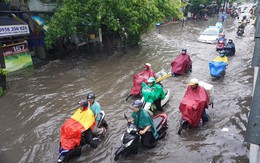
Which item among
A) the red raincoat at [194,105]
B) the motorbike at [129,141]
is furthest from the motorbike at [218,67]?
the motorbike at [129,141]

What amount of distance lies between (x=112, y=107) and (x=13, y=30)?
9.35 m

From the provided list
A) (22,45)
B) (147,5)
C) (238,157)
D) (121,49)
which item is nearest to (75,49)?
(121,49)

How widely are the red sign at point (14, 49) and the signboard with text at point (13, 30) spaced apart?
0.73 metres

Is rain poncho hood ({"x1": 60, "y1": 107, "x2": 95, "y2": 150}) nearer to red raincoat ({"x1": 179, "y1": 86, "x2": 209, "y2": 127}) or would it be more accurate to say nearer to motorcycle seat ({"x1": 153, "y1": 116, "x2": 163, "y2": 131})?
motorcycle seat ({"x1": 153, "y1": 116, "x2": 163, "y2": 131})

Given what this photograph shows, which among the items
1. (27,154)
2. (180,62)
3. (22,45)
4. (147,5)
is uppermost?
(147,5)

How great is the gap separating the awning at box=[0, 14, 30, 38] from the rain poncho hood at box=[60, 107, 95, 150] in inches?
409

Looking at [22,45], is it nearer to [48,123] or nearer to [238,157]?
[48,123]

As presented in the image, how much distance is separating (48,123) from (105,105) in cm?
242

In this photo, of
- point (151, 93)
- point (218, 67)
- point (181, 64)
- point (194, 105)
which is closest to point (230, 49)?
point (218, 67)

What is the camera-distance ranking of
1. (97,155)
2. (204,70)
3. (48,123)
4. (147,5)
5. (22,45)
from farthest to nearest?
A: (147,5), (22,45), (204,70), (48,123), (97,155)

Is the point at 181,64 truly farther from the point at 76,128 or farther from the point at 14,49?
the point at 14,49

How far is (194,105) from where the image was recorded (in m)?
6.68

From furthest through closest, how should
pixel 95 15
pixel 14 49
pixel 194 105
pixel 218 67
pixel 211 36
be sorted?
1. pixel 211 36
2. pixel 95 15
3. pixel 14 49
4. pixel 218 67
5. pixel 194 105

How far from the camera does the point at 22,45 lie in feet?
48.9
